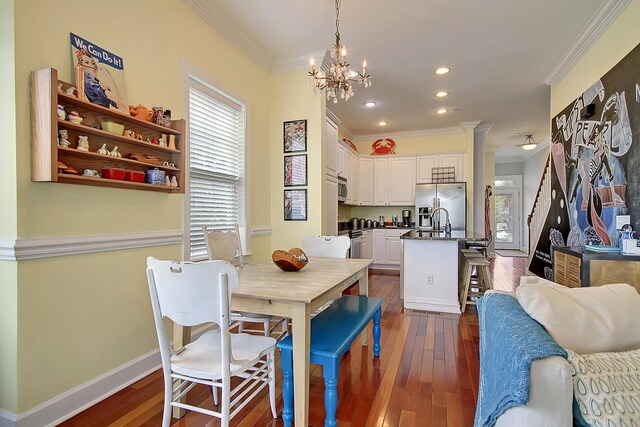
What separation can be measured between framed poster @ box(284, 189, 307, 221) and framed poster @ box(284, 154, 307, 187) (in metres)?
0.11

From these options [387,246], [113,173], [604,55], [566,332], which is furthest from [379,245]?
[566,332]

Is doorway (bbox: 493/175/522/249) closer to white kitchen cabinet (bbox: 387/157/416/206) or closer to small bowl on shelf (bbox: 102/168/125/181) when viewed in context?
white kitchen cabinet (bbox: 387/157/416/206)

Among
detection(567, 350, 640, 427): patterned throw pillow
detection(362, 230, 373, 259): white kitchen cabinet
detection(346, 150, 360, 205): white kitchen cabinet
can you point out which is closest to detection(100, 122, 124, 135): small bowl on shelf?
detection(567, 350, 640, 427): patterned throw pillow

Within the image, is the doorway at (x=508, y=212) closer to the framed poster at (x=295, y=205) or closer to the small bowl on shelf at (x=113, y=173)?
the framed poster at (x=295, y=205)

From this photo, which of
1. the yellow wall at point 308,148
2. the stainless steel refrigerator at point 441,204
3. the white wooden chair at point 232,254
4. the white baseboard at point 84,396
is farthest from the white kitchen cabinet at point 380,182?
the white baseboard at point 84,396

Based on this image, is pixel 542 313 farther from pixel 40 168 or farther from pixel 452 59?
pixel 452 59

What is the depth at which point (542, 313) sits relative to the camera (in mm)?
1214

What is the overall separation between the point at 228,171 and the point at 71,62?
1635mm

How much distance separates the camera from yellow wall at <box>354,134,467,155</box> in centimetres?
671

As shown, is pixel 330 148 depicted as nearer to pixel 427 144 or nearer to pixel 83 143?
pixel 83 143

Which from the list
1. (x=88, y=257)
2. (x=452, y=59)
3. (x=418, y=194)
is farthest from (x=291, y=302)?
(x=418, y=194)

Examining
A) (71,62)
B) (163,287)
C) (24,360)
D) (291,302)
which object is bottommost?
(24,360)

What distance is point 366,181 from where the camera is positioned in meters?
7.00

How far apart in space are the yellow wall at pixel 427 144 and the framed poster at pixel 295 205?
152 inches
